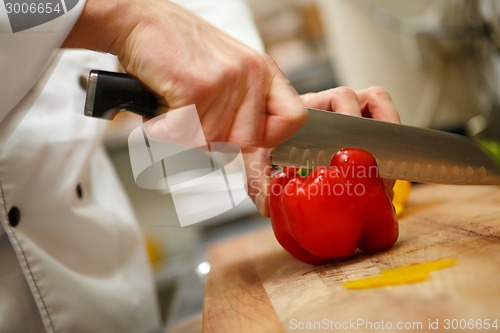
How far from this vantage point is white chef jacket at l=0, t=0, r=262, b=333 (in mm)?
700

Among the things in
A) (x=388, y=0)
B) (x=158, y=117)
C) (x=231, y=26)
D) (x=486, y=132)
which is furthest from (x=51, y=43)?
(x=388, y=0)

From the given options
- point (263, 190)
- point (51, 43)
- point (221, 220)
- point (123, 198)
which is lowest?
point (221, 220)

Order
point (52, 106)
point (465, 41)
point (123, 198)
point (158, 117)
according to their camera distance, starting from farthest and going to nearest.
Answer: point (465, 41) → point (123, 198) → point (52, 106) → point (158, 117)

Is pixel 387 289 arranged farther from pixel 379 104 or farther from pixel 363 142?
pixel 379 104

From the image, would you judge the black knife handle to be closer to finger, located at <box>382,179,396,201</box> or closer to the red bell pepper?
the red bell pepper

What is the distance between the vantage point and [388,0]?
1.82m

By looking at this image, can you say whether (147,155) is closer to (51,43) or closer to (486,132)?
(51,43)

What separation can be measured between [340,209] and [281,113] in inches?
7.6

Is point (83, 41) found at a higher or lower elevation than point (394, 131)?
higher

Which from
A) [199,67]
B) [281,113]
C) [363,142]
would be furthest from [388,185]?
[199,67]

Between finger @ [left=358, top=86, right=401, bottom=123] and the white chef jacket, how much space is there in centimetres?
45

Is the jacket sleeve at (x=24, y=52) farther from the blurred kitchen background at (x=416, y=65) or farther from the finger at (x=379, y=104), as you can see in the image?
the blurred kitchen background at (x=416, y=65)

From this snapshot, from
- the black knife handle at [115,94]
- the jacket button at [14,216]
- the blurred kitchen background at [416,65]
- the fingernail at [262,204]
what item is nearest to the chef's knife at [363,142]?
the black knife handle at [115,94]

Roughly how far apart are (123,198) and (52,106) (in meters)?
0.27
